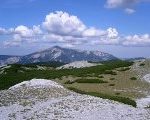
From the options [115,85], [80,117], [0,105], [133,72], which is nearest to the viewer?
[80,117]

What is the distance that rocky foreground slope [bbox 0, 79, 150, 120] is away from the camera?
116 feet

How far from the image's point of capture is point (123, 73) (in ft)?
262

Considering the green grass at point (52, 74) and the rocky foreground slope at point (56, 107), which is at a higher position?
the rocky foreground slope at point (56, 107)

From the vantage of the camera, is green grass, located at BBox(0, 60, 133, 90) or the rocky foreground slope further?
green grass, located at BBox(0, 60, 133, 90)

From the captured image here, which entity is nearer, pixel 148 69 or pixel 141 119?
pixel 141 119

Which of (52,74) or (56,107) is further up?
(56,107)

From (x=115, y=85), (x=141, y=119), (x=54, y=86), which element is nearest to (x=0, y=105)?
(x=54, y=86)

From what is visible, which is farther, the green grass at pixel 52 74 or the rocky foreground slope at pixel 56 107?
the green grass at pixel 52 74

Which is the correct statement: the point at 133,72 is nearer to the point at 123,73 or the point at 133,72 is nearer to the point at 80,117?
the point at 123,73

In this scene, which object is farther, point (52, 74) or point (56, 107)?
point (52, 74)

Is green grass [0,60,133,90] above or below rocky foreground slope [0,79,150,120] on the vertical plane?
below

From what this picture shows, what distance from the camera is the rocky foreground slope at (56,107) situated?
116ft

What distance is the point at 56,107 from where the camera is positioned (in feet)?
127

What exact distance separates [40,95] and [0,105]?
6.28m
